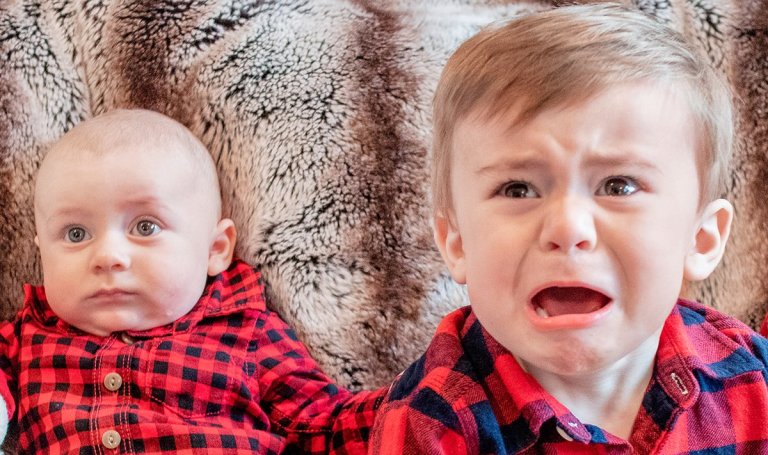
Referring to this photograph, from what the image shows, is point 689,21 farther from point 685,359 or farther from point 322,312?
point 322,312

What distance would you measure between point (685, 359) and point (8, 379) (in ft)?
3.28

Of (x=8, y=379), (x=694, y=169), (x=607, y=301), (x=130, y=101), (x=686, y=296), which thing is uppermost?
(x=130, y=101)

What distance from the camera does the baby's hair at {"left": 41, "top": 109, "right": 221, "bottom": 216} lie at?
129 cm

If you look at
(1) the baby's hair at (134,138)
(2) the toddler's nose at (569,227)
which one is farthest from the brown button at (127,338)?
(2) the toddler's nose at (569,227)

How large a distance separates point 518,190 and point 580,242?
100 mm

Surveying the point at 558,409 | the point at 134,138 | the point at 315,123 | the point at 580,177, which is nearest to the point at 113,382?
the point at 134,138

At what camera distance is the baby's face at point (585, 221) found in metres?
0.88

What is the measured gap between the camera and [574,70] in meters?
0.89

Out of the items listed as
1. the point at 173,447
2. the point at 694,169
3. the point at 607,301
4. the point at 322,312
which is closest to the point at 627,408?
the point at 607,301

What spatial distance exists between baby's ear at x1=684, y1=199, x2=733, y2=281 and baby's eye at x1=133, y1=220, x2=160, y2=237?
2.56 feet

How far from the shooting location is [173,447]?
122 cm

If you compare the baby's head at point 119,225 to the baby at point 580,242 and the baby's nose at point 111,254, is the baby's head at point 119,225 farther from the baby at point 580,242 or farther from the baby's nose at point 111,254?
the baby at point 580,242

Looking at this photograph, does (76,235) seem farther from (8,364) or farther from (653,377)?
(653,377)

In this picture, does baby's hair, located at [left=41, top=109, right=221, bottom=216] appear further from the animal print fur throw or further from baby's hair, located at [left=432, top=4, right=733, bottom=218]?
baby's hair, located at [left=432, top=4, right=733, bottom=218]
